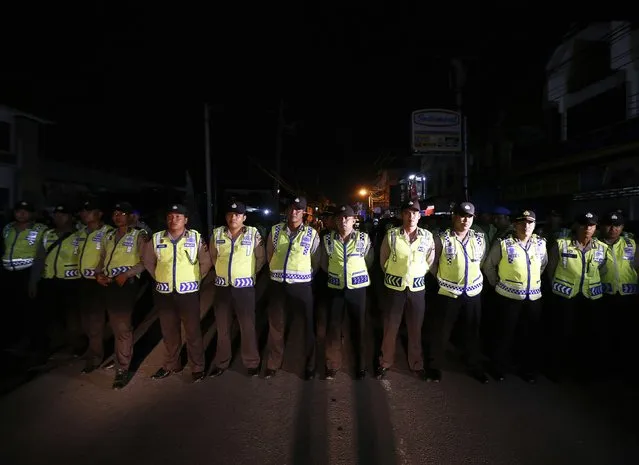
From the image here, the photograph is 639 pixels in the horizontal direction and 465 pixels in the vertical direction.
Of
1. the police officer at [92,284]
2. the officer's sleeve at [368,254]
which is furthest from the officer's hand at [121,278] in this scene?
the officer's sleeve at [368,254]

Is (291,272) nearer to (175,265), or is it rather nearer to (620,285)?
(175,265)

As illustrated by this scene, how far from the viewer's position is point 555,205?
1336 cm

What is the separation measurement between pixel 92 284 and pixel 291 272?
259 centimetres

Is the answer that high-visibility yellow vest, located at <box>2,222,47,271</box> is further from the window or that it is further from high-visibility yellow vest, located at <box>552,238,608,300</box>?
the window

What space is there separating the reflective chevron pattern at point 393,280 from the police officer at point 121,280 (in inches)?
120

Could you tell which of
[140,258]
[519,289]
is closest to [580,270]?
[519,289]

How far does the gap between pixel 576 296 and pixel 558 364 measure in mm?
893

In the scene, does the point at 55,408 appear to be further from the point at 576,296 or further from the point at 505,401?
the point at 576,296

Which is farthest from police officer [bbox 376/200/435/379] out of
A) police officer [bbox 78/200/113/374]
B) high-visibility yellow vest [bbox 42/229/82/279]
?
high-visibility yellow vest [bbox 42/229/82/279]

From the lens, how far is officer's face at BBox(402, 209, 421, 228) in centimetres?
438

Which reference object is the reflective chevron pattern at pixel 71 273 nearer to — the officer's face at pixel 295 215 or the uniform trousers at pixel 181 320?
the uniform trousers at pixel 181 320

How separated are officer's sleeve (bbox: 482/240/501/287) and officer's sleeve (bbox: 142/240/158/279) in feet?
13.5

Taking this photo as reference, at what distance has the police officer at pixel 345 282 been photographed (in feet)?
14.6

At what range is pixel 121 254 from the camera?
14.8 ft
